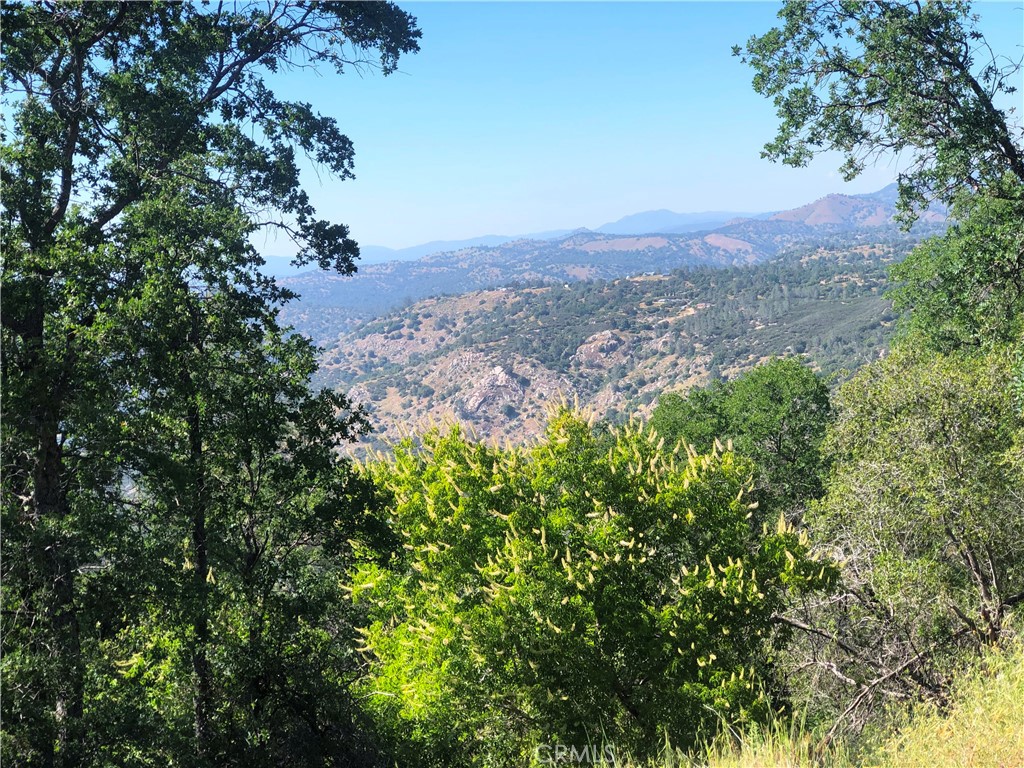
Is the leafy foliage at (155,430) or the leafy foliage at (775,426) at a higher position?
the leafy foliage at (155,430)

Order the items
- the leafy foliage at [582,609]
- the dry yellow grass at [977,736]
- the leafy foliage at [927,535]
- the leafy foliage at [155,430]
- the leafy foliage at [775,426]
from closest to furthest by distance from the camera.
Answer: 1. the dry yellow grass at [977,736]
2. the leafy foliage at [155,430]
3. the leafy foliage at [582,609]
4. the leafy foliage at [927,535]
5. the leafy foliage at [775,426]

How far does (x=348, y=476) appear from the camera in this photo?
11.9m

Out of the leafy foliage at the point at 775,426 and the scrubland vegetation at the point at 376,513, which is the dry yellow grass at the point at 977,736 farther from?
the leafy foliage at the point at 775,426

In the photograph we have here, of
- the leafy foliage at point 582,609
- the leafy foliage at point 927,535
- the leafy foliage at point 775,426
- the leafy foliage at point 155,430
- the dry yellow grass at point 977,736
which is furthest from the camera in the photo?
the leafy foliage at point 775,426

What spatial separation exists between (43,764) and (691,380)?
178195 millimetres

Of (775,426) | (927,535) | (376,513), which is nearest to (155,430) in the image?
(376,513)

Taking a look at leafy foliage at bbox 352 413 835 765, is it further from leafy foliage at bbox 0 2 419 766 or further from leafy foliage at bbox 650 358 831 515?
leafy foliage at bbox 650 358 831 515

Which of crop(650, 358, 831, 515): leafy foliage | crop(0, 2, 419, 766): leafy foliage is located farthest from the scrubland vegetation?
crop(650, 358, 831, 515): leafy foliage

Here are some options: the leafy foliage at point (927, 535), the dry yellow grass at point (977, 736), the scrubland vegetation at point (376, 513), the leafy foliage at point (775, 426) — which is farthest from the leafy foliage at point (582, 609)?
Result: the leafy foliage at point (775, 426)

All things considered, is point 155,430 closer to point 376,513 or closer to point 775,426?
point 376,513

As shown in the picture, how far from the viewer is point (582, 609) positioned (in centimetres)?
1209

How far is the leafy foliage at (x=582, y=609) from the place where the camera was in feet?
39.2

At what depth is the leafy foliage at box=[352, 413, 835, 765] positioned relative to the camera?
471 inches

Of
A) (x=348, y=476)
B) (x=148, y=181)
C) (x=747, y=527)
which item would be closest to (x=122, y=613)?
(x=348, y=476)
